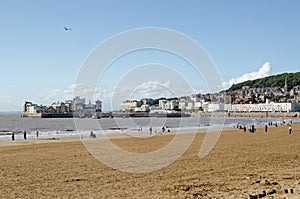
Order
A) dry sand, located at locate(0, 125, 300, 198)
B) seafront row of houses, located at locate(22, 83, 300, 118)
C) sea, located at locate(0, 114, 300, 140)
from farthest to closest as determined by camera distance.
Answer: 1. seafront row of houses, located at locate(22, 83, 300, 118)
2. sea, located at locate(0, 114, 300, 140)
3. dry sand, located at locate(0, 125, 300, 198)

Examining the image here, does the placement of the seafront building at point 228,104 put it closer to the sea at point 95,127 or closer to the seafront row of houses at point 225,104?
the seafront row of houses at point 225,104

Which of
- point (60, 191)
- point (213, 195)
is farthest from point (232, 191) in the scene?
point (60, 191)

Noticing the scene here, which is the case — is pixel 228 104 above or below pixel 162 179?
above

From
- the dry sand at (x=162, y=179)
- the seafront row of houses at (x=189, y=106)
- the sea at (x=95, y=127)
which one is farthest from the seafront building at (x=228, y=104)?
the dry sand at (x=162, y=179)

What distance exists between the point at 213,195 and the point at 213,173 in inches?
153

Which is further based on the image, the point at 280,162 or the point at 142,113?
the point at 142,113

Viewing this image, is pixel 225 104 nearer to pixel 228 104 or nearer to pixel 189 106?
pixel 228 104

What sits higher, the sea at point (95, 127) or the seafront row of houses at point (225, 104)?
the seafront row of houses at point (225, 104)

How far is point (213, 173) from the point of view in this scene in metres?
13.1

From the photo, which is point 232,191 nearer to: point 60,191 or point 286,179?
point 286,179

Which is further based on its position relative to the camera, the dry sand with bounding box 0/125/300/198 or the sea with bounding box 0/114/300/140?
the sea with bounding box 0/114/300/140

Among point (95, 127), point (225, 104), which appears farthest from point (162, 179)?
point (225, 104)

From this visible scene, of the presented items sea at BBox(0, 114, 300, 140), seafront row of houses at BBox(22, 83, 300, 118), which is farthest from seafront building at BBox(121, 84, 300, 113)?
sea at BBox(0, 114, 300, 140)

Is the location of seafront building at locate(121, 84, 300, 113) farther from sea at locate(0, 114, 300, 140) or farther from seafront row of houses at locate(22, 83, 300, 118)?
sea at locate(0, 114, 300, 140)
